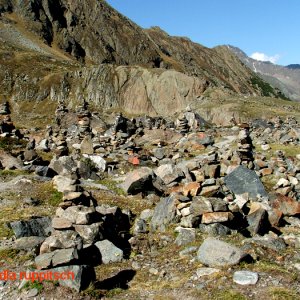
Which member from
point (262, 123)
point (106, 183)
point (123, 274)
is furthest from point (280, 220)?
point (262, 123)

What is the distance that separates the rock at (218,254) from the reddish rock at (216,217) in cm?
228

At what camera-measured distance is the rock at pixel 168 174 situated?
2309cm

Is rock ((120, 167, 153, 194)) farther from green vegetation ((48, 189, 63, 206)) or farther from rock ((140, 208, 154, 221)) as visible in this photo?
green vegetation ((48, 189, 63, 206))

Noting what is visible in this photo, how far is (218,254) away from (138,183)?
406 inches

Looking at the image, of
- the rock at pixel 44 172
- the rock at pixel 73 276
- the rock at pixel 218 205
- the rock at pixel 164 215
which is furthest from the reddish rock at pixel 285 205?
the rock at pixel 44 172

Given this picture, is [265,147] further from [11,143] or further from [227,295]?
[227,295]

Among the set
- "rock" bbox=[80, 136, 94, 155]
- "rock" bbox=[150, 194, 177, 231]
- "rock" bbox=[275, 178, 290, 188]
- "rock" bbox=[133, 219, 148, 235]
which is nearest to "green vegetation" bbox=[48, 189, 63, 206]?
"rock" bbox=[133, 219, 148, 235]

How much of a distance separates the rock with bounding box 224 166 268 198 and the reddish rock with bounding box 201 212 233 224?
593cm

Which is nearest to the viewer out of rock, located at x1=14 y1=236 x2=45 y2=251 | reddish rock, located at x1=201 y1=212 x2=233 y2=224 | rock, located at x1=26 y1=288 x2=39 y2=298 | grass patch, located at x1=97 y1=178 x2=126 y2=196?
rock, located at x1=26 y1=288 x2=39 y2=298

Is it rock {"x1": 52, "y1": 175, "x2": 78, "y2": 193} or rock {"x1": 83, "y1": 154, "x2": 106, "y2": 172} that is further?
rock {"x1": 83, "y1": 154, "x2": 106, "y2": 172}

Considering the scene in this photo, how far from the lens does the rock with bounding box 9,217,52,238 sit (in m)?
13.9

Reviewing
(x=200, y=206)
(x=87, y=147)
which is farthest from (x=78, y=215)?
(x=87, y=147)

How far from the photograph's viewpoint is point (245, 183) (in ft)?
70.2

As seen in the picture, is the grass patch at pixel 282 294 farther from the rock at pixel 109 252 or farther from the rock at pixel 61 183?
the rock at pixel 61 183
